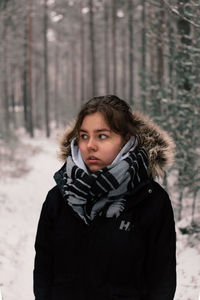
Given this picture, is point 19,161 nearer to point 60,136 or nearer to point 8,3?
point 8,3

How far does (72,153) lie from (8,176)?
10457 millimetres

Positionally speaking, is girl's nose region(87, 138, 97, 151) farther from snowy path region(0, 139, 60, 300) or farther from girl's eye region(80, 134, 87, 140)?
snowy path region(0, 139, 60, 300)

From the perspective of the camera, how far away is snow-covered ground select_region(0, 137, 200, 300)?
5.34 meters

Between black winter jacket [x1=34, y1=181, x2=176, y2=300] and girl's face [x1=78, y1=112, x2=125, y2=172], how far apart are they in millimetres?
280

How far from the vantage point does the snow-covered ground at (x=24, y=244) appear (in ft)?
17.5

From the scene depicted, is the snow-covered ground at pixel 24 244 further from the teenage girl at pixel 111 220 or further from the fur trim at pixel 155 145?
the fur trim at pixel 155 145

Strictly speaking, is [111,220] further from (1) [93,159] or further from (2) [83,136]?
(2) [83,136]

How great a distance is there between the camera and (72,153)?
229 cm

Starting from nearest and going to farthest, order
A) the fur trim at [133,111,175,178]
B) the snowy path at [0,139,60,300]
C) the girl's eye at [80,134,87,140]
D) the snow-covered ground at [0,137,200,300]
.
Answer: the girl's eye at [80,134,87,140]
the fur trim at [133,111,175,178]
the snow-covered ground at [0,137,200,300]
the snowy path at [0,139,60,300]

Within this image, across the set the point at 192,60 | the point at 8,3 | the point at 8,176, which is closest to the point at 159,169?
the point at 192,60

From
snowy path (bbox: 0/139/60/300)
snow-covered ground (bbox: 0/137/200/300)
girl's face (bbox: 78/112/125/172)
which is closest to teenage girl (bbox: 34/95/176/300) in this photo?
girl's face (bbox: 78/112/125/172)

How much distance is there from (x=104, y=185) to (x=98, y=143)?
25 cm

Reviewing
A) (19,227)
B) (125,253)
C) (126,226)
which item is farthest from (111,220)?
(19,227)

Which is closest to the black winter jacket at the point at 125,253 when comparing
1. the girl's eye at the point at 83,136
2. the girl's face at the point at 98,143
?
the girl's face at the point at 98,143
